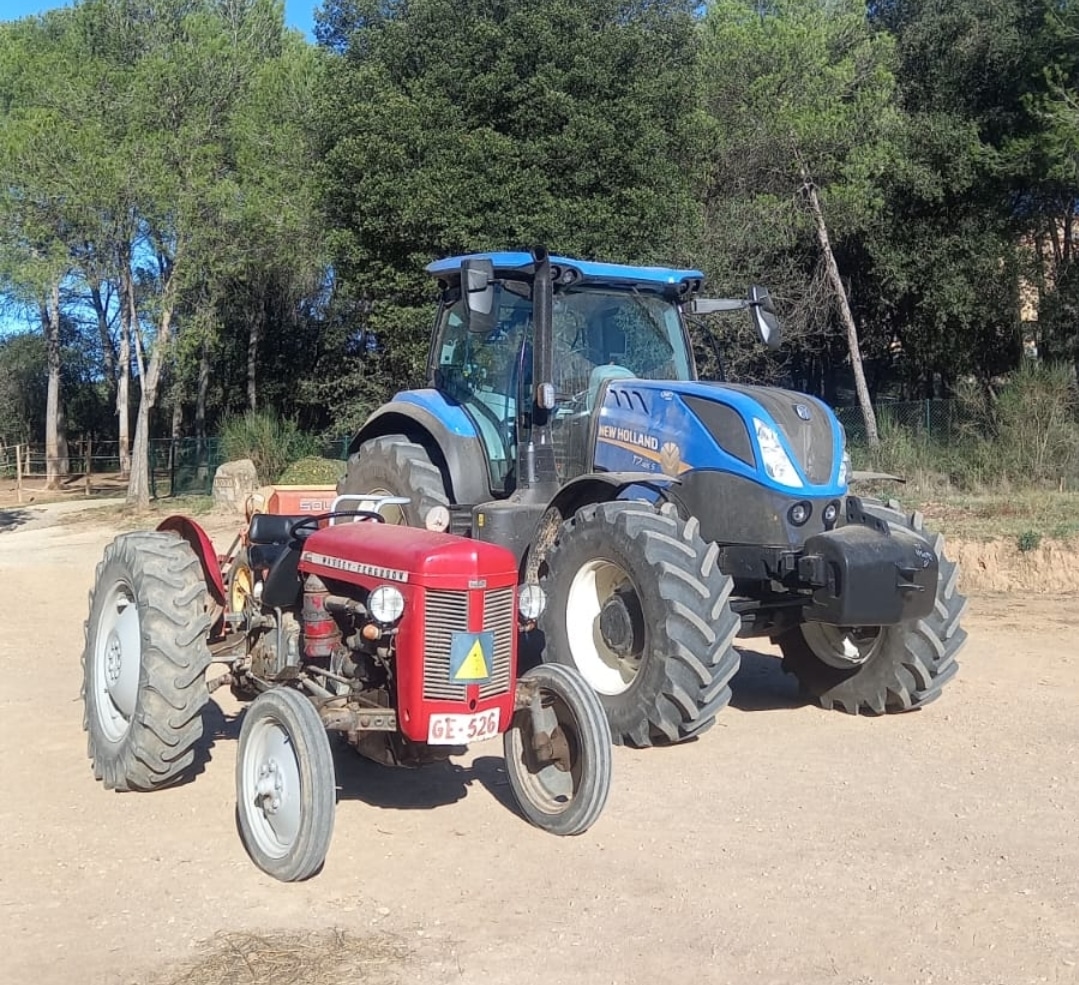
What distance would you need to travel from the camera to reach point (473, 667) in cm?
451

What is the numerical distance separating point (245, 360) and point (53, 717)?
30315 millimetres

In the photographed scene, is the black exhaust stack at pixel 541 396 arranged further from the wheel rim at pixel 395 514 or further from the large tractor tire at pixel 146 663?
the large tractor tire at pixel 146 663

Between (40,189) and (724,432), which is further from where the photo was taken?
(40,189)

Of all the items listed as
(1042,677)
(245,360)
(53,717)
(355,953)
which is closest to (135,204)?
(245,360)

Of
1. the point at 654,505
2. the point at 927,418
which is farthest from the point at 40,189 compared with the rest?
the point at 654,505

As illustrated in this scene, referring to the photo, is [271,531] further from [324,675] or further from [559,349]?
[559,349]

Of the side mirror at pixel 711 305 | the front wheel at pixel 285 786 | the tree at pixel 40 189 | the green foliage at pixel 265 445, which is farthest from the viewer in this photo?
the green foliage at pixel 265 445

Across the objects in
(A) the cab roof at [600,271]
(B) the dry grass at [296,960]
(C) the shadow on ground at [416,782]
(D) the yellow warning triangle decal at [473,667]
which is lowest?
(B) the dry grass at [296,960]

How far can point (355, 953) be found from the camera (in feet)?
12.4

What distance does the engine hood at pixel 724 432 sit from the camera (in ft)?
21.2

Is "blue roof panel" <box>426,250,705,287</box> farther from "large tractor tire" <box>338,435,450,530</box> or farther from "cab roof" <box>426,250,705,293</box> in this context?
"large tractor tire" <box>338,435,450,530</box>

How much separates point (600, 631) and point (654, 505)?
0.79 m

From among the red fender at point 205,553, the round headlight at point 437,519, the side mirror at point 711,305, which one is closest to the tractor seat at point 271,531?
the red fender at point 205,553

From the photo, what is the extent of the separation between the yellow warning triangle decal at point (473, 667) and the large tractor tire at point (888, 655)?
308 centimetres
